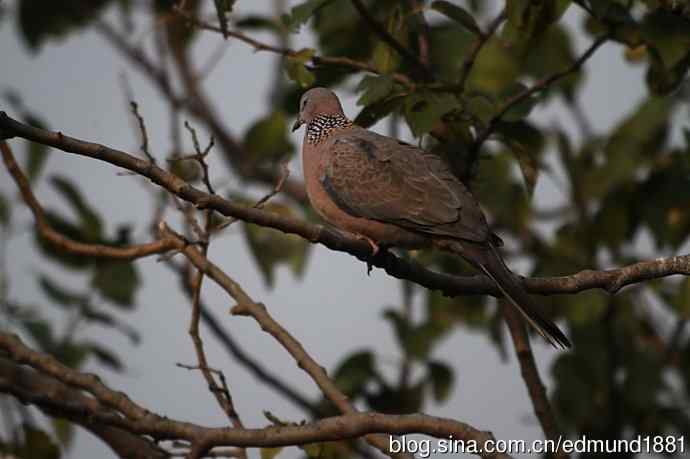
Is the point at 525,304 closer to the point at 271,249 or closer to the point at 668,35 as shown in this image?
the point at 668,35

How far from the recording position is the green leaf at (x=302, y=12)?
4.78 m

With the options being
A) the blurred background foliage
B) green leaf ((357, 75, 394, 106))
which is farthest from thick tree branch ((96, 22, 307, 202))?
green leaf ((357, 75, 394, 106))

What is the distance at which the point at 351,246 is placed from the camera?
411 centimetres

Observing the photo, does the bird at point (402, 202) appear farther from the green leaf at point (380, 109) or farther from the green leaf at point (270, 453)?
the green leaf at point (270, 453)

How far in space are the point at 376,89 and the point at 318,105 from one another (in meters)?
1.23

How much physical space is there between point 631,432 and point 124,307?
9.68 ft

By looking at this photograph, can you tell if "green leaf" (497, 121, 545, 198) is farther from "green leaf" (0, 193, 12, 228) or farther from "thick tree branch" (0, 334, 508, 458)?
"green leaf" (0, 193, 12, 228)

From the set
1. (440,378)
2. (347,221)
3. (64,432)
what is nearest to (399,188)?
(347,221)

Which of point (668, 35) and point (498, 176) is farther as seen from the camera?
point (498, 176)

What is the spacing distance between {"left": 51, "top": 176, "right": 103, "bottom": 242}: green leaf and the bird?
1.18 m

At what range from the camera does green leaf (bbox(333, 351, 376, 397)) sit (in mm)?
6242

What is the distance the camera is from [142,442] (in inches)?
201

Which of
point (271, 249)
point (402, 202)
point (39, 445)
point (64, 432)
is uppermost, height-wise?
point (271, 249)

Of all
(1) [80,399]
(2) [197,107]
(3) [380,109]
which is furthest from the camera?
(2) [197,107]
